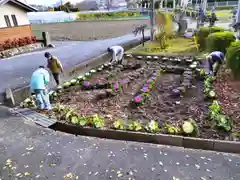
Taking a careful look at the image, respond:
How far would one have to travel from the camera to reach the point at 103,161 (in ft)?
10.8

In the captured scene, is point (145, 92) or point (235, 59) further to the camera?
point (145, 92)

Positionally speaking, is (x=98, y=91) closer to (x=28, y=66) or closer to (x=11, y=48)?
(x=28, y=66)

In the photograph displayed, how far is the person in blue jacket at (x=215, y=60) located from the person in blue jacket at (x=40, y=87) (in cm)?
507

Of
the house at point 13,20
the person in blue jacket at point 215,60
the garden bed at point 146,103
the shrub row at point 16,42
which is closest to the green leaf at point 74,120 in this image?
the garden bed at point 146,103

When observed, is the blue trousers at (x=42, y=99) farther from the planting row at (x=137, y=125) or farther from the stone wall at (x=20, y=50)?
the stone wall at (x=20, y=50)

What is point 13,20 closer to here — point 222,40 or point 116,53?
point 116,53

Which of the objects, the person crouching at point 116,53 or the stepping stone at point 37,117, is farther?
the person crouching at point 116,53

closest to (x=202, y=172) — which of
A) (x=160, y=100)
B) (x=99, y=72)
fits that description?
(x=160, y=100)

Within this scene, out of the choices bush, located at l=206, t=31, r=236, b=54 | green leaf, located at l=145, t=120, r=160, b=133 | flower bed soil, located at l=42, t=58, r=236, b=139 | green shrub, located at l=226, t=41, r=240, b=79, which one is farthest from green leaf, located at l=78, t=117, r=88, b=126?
bush, located at l=206, t=31, r=236, b=54

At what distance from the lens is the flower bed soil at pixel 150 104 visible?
422 centimetres

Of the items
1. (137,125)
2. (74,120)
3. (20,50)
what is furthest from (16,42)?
(137,125)

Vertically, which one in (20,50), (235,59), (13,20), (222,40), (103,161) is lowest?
(103,161)

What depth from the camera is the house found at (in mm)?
14755

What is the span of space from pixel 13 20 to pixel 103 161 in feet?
55.1
